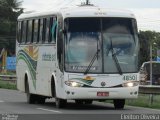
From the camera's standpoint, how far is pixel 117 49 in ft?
70.6

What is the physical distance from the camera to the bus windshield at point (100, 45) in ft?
→ 69.9

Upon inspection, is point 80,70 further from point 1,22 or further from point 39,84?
point 1,22

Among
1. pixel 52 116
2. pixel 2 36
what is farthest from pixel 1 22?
pixel 52 116

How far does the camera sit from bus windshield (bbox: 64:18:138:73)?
69.9 feet

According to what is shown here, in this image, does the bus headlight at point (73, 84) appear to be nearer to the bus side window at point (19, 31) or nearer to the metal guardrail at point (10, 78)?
the bus side window at point (19, 31)

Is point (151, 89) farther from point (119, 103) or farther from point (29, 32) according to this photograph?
point (29, 32)

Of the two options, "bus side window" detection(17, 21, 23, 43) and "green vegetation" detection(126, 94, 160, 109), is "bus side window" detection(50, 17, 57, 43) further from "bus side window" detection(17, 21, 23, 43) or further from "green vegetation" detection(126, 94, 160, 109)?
"bus side window" detection(17, 21, 23, 43)

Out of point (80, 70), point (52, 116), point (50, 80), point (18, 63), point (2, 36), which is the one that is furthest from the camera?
point (2, 36)

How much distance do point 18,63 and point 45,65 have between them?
4.20 m

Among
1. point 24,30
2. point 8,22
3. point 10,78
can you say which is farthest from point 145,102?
point 8,22

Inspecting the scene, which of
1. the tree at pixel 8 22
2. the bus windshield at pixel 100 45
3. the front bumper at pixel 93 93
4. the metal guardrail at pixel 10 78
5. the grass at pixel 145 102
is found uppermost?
the tree at pixel 8 22

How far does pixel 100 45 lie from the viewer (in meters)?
21.5

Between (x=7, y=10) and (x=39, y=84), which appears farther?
(x=7, y=10)

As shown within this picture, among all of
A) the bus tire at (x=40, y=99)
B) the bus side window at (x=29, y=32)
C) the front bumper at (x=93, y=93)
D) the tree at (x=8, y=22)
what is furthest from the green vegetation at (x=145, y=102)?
the tree at (x=8, y=22)
